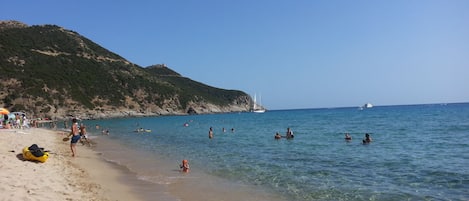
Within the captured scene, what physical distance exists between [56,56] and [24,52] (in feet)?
32.2

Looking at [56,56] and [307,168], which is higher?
[56,56]

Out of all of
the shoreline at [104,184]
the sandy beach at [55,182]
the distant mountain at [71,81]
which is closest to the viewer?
the sandy beach at [55,182]

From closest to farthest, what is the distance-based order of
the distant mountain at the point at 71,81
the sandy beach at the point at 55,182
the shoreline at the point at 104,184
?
the sandy beach at the point at 55,182
the shoreline at the point at 104,184
the distant mountain at the point at 71,81

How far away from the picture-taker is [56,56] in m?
110

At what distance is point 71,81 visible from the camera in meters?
103

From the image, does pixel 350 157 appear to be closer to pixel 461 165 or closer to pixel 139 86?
pixel 461 165

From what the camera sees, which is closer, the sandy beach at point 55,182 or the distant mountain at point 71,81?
the sandy beach at point 55,182

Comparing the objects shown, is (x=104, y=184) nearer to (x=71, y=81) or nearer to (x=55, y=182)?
(x=55, y=182)

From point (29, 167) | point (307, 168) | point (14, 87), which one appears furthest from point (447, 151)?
point (14, 87)

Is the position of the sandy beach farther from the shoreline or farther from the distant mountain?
the distant mountain

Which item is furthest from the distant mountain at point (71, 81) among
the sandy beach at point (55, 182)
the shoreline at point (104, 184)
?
the shoreline at point (104, 184)

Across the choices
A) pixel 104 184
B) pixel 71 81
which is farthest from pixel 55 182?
pixel 71 81

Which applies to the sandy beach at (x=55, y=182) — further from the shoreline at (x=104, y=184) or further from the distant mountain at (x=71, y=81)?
the distant mountain at (x=71, y=81)

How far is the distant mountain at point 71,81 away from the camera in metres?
88.4
